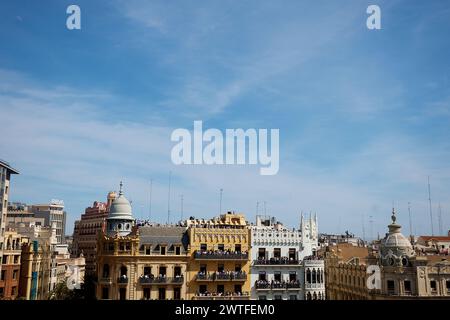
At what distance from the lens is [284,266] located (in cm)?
4575

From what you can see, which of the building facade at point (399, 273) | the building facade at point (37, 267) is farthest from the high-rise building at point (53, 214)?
the building facade at point (399, 273)

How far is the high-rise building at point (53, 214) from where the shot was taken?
3875 inches

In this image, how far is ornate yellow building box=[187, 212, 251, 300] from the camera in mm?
42719

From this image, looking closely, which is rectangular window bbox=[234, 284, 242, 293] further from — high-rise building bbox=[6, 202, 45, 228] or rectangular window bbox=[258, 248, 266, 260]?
high-rise building bbox=[6, 202, 45, 228]

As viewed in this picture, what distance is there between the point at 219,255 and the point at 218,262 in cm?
80

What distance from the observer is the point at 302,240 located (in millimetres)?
47094

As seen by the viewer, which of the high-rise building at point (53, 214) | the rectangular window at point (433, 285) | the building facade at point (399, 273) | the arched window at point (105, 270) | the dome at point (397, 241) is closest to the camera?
the arched window at point (105, 270)

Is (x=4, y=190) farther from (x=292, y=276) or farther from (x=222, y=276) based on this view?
(x=292, y=276)

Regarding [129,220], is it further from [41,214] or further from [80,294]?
[41,214]

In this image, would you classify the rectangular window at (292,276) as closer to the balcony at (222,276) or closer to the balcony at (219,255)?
the balcony at (222,276)
